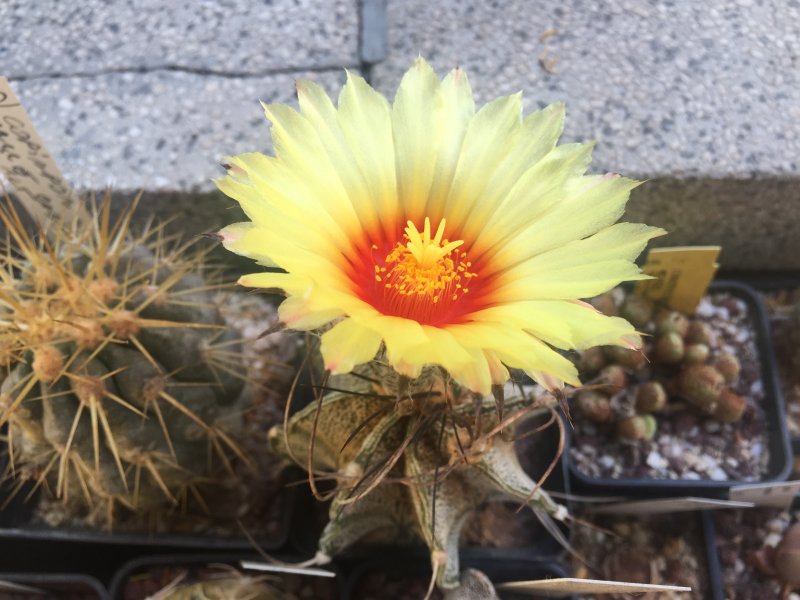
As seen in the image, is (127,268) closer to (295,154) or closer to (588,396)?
(295,154)

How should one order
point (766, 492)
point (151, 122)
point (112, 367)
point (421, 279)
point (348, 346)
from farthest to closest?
point (151, 122)
point (766, 492)
point (112, 367)
point (421, 279)
point (348, 346)

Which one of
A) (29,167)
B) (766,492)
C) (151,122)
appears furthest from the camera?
(151,122)

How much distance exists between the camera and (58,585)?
957 mm

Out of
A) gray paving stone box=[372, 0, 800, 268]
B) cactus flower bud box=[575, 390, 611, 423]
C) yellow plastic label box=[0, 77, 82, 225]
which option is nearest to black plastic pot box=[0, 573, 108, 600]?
yellow plastic label box=[0, 77, 82, 225]

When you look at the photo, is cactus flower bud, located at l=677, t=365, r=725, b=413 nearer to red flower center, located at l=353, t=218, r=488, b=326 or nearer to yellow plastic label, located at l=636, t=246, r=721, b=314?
yellow plastic label, located at l=636, t=246, r=721, b=314

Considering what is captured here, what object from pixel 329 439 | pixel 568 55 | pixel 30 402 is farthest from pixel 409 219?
pixel 568 55

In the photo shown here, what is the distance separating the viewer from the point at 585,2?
3.96ft

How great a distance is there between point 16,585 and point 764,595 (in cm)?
90

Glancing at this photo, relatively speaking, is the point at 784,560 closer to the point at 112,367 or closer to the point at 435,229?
the point at 435,229

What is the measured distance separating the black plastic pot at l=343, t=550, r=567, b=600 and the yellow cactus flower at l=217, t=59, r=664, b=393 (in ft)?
1.17

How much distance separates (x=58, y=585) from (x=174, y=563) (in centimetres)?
15

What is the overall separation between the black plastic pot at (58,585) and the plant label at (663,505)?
612 mm

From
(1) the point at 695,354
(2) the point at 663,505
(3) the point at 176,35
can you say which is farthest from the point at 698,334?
(3) the point at 176,35

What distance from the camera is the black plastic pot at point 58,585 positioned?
36.4 inches
